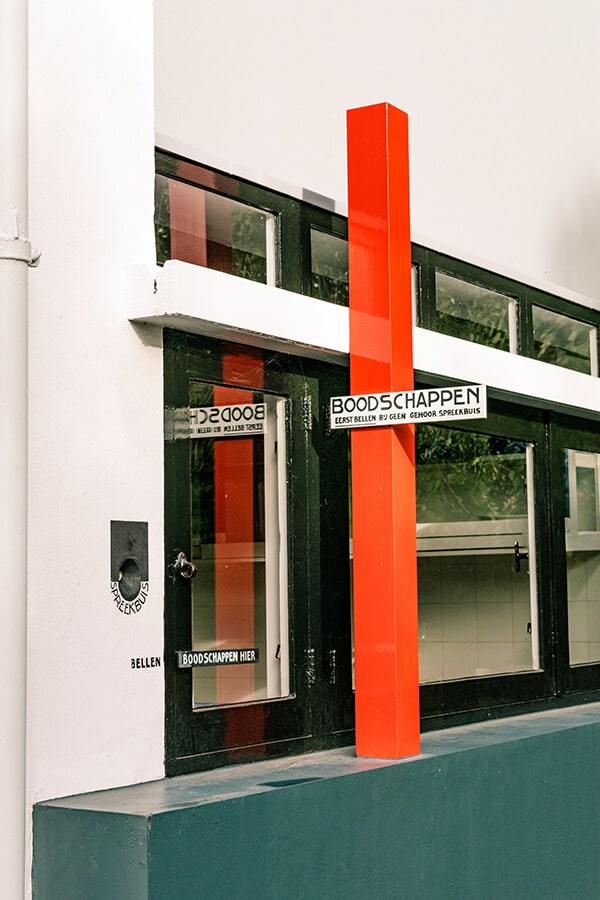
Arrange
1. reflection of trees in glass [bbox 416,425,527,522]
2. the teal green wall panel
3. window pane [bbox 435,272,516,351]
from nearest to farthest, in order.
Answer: the teal green wall panel
reflection of trees in glass [bbox 416,425,527,522]
window pane [bbox 435,272,516,351]

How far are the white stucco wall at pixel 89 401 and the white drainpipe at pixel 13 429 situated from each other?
0.95 ft

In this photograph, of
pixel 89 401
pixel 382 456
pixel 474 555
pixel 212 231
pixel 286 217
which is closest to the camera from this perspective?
pixel 89 401

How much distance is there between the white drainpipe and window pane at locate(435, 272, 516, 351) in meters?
2.84

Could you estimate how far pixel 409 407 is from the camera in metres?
4.65

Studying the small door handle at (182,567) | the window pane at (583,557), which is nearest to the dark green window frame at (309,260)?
the window pane at (583,557)

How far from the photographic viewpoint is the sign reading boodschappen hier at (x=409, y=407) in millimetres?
4535

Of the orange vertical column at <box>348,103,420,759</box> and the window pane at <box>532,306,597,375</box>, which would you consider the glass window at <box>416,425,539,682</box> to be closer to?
the window pane at <box>532,306,597,375</box>

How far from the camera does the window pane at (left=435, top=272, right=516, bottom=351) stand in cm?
599

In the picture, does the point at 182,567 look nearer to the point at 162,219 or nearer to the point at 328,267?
the point at 162,219

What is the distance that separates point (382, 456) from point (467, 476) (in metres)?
1.32

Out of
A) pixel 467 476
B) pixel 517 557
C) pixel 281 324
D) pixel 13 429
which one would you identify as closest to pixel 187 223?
pixel 281 324

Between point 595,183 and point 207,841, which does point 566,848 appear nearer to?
point 207,841

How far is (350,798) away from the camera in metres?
4.21

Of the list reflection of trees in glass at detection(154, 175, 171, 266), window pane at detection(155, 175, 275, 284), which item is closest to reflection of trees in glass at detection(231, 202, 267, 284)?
window pane at detection(155, 175, 275, 284)
